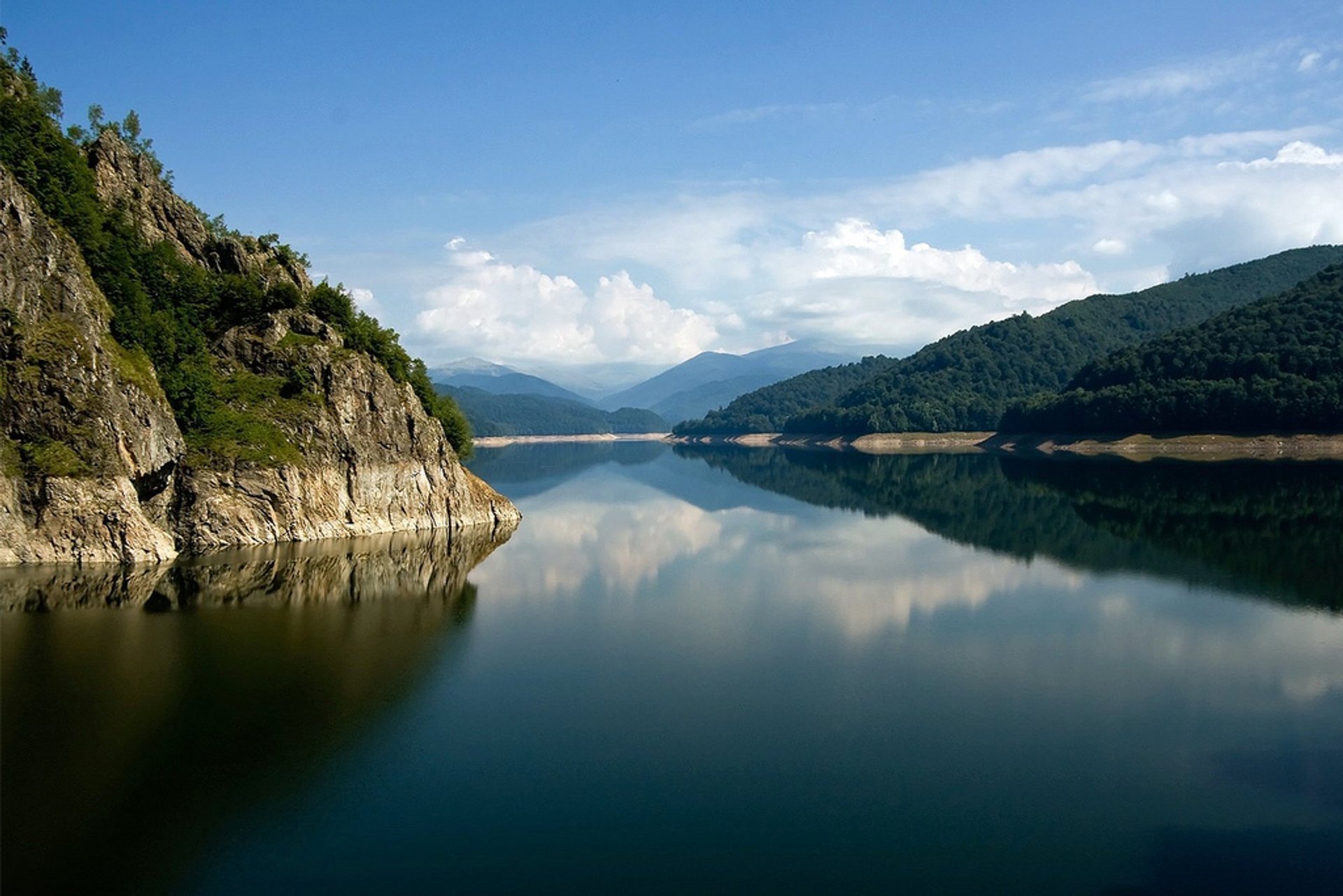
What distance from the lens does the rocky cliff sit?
4619cm

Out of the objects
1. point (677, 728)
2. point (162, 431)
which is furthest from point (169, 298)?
point (677, 728)

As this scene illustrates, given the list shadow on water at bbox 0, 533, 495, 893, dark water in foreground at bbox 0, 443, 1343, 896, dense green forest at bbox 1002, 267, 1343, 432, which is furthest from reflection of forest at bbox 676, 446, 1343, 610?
shadow on water at bbox 0, 533, 495, 893

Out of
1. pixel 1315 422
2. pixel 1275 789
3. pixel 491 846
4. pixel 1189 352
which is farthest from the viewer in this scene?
pixel 1189 352

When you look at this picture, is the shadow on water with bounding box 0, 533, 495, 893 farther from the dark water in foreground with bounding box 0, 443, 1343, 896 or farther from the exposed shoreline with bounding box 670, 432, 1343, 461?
the exposed shoreline with bounding box 670, 432, 1343, 461

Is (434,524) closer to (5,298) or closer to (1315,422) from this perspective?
(5,298)

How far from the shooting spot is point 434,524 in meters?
69.5

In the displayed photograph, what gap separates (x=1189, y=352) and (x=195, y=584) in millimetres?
153584

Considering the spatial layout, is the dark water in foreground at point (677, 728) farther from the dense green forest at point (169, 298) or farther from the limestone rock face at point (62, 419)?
the dense green forest at point (169, 298)

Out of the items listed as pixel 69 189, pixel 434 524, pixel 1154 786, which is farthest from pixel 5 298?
pixel 1154 786

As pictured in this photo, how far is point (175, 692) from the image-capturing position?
2770 centimetres

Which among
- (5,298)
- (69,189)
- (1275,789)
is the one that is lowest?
(1275,789)

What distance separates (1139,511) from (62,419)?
80418 mm

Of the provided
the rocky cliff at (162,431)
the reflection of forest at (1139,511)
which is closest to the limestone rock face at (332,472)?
the rocky cliff at (162,431)

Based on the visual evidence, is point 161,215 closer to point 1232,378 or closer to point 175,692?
point 175,692
